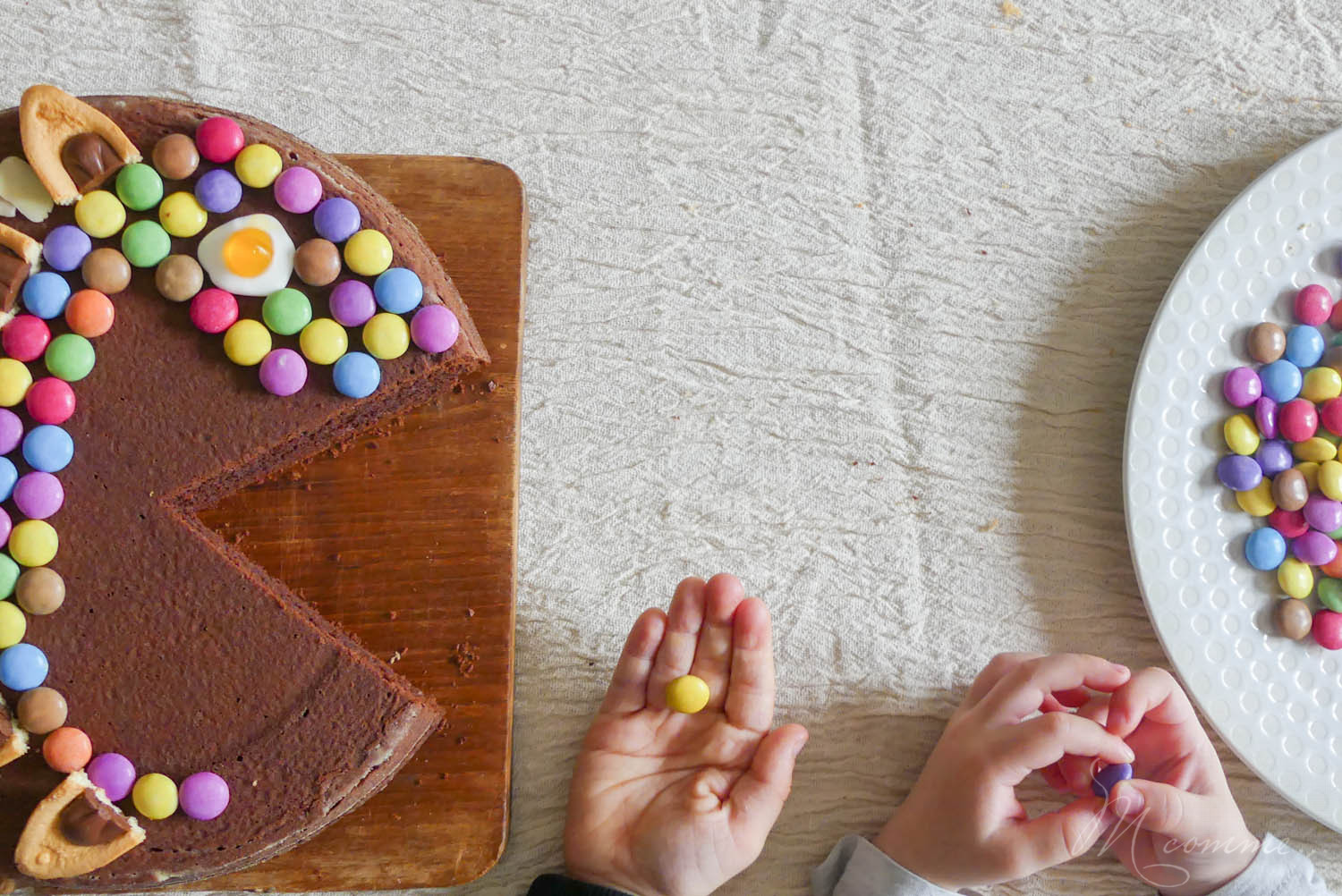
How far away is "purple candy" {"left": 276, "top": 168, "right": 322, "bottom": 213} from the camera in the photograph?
0.89m

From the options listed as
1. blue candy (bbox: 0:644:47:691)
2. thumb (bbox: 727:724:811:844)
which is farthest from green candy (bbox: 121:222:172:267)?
thumb (bbox: 727:724:811:844)

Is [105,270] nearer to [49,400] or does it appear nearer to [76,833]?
[49,400]

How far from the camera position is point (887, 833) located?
3.25 feet

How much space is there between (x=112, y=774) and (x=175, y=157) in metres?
0.52

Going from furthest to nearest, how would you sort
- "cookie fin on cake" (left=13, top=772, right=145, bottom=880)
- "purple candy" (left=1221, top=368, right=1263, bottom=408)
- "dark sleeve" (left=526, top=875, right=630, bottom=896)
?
"purple candy" (left=1221, top=368, right=1263, bottom=408) < "dark sleeve" (left=526, top=875, right=630, bottom=896) < "cookie fin on cake" (left=13, top=772, right=145, bottom=880)

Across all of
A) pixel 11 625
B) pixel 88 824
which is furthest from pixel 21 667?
pixel 88 824

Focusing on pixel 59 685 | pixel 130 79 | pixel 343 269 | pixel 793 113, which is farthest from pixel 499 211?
pixel 59 685

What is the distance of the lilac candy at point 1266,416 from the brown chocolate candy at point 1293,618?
0.55 ft

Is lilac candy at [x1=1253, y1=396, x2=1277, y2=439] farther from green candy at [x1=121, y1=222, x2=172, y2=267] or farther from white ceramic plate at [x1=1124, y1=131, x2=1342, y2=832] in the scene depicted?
green candy at [x1=121, y1=222, x2=172, y2=267]

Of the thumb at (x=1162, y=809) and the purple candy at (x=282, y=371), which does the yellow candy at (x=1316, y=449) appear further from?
the purple candy at (x=282, y=371)

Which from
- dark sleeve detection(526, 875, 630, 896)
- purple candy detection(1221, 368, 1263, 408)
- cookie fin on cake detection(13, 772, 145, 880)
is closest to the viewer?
cookie fin on cake detection(13, 772, 145, 880)

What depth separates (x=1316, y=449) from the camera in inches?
40.3

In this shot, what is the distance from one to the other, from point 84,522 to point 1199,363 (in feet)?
3.51

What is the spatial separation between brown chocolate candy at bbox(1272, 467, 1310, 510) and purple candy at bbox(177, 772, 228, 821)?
102 centimetres
